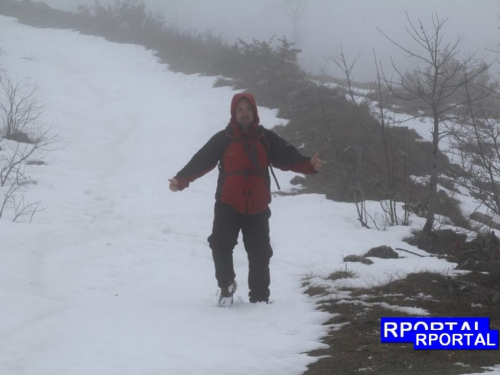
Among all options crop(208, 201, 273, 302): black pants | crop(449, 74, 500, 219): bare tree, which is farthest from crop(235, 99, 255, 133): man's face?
crop(449, 74, 500, 219): bare tree

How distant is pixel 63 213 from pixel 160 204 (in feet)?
6.28

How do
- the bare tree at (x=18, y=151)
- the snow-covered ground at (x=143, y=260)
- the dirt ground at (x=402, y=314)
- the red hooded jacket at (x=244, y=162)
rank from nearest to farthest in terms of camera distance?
1. the dirt ground at (x=402, y=314)
2. the snow-covered ground at (x=143, y=260)
3. the red hooded jacket at (x=244, y=162)
4. the bare tree at (x=18, y=151)

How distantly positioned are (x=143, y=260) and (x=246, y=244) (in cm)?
249

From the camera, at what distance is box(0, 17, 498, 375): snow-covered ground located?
3059 mm

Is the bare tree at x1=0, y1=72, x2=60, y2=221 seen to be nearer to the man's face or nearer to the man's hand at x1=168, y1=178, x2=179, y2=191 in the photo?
the man's hand at x1=168, y1=178, x2=179, y2=191

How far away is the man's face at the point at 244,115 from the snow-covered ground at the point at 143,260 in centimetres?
161

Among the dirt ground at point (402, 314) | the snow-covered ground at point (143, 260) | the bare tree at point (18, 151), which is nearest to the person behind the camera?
the dirt ground at point (402, 314)

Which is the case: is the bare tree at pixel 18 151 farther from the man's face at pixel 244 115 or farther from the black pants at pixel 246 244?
the man's face at pixel 244 115

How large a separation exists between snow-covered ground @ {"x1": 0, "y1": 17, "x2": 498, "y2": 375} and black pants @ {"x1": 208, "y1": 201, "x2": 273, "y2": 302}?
234mm

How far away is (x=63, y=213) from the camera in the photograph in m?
8.80

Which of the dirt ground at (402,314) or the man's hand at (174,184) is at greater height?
the man's hand at (174,184)

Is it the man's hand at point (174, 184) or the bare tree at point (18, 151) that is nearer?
the man's hand at point (174, 184)

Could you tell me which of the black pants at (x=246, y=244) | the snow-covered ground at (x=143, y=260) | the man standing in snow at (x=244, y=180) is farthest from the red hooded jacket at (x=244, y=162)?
the snow-covered ground at (x=143, y=260)

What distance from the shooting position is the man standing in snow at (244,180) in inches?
176
